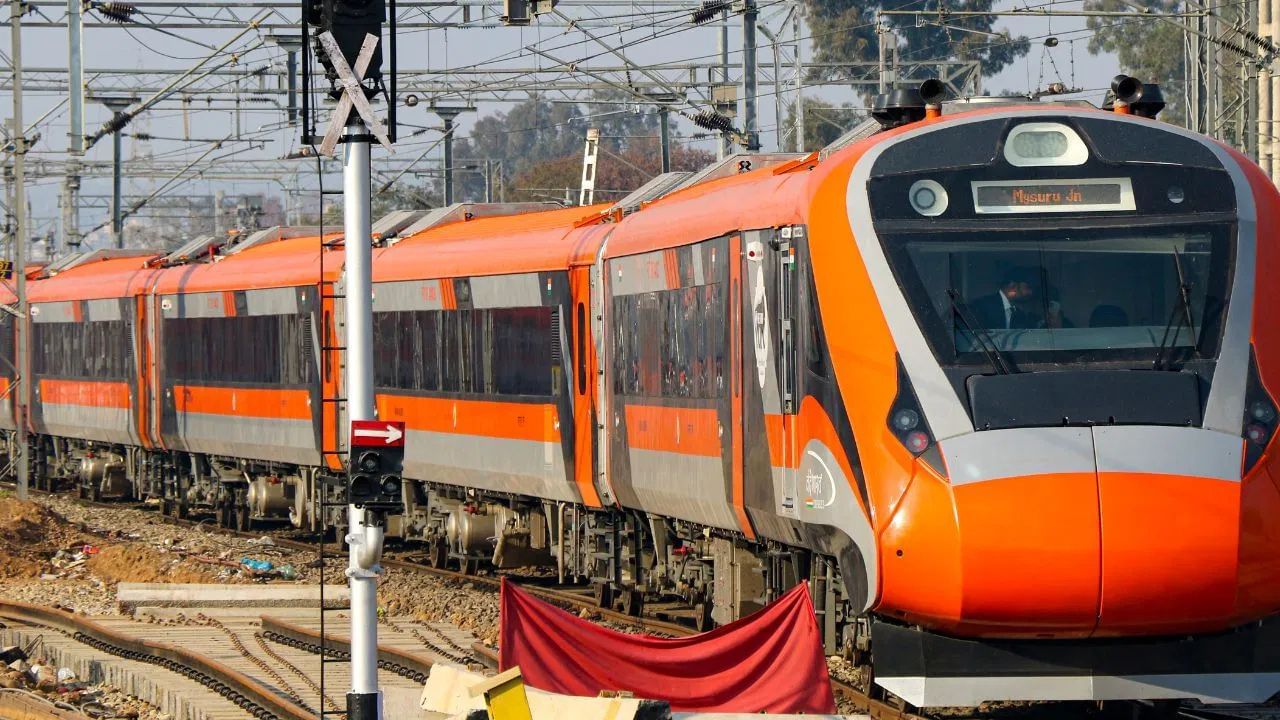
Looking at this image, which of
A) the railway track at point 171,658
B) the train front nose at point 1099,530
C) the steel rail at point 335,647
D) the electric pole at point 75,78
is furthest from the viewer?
the electric pole at point 75,78

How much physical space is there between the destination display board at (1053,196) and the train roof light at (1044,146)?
0.38 ft

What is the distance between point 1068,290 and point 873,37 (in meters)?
78.0

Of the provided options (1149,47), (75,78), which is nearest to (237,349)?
(75,78)

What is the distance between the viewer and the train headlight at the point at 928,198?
10.9 m

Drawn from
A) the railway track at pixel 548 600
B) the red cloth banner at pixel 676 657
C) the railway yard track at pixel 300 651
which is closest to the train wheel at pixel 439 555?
the railway track at pixel 548 600

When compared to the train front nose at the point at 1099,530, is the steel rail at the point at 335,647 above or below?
below

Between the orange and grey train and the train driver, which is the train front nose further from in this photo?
the train driver

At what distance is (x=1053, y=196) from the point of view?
10977 mm

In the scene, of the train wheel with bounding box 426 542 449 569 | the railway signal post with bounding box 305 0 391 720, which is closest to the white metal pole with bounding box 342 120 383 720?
the railway signal post with bounding box 305 0 391 720

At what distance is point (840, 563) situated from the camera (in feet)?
36.7

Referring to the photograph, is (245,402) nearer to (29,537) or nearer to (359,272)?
(29,537)

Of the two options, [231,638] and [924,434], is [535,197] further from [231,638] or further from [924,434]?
[924,434]

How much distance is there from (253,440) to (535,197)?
235 feet

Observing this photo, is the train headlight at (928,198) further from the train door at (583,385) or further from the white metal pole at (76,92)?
the white metal pole at (76,92)
